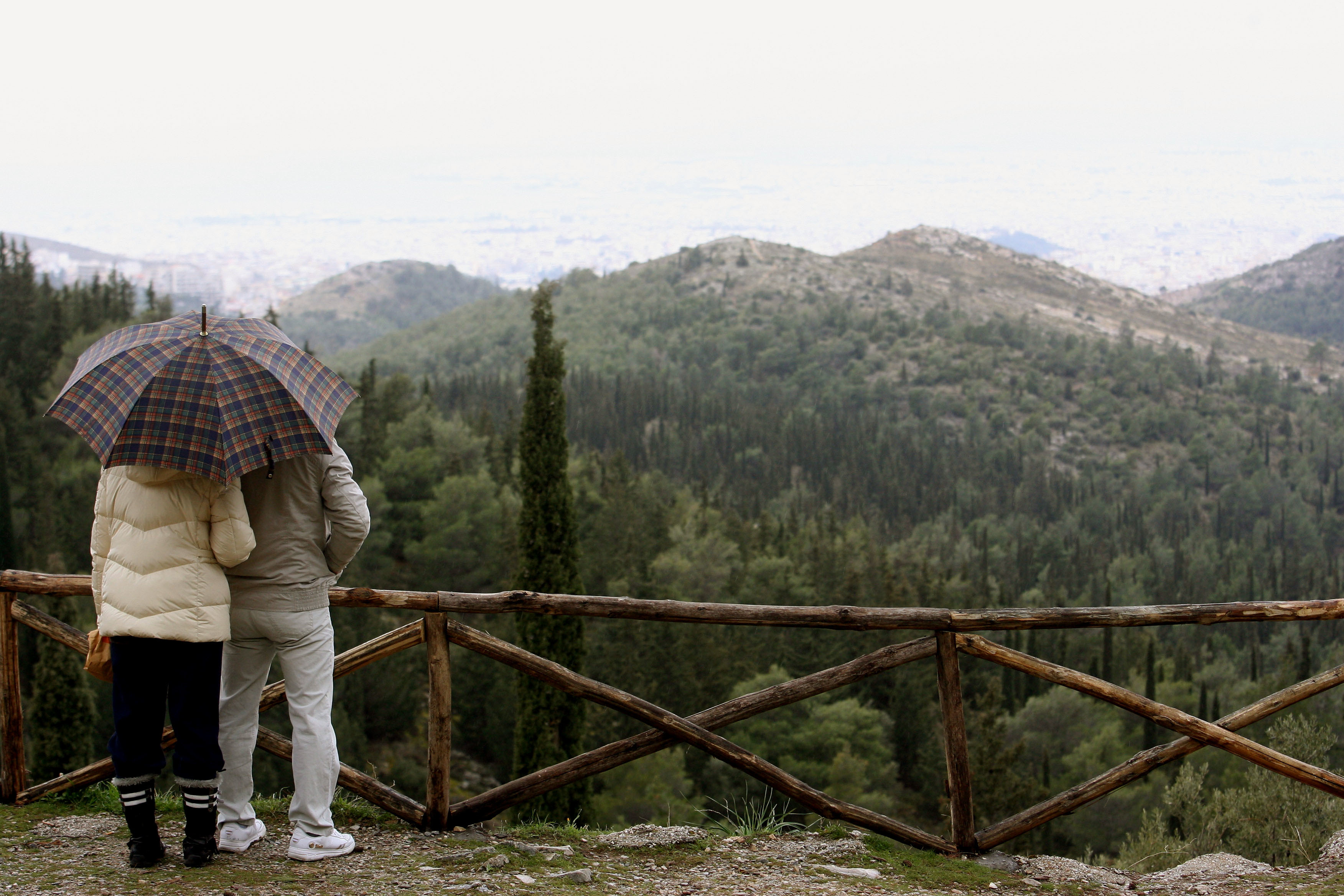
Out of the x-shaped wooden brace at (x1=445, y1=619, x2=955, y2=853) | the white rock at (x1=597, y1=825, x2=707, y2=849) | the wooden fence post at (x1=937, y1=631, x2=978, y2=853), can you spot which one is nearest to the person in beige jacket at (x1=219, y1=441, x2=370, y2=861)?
the x-shaped wooden brace at (x1=445, y1=619, x2=955, y2=853)

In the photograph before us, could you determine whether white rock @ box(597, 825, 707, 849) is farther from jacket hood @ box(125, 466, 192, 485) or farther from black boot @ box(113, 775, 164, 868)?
jacket hood @ box(125, 466, 192, 485)

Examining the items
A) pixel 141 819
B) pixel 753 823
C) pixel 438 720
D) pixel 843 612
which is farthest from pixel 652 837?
pixel 141 819

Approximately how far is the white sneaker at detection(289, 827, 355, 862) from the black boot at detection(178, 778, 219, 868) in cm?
33

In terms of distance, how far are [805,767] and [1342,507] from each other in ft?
412

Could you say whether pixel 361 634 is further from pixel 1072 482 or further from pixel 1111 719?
pixel 1072 482

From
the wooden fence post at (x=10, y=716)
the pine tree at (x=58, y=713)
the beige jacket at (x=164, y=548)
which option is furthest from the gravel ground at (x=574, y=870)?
the pine tree at (x=58, y=713)

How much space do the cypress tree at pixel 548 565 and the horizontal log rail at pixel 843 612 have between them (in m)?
16.1

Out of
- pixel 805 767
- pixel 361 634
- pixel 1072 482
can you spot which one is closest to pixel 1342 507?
pixel 1072 482

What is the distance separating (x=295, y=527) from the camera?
4.19 metres

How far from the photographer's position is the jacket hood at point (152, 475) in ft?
12.7

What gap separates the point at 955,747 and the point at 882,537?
308 feet

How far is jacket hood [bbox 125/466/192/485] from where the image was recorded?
3873 millimetres

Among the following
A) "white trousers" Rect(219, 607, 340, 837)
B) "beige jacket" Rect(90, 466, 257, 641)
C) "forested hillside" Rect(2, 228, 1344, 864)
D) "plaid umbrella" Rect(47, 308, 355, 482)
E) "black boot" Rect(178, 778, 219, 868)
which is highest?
"plaid umbrella" Rect(47, 308, 355, 482)

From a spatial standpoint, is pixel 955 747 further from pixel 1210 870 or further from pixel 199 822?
pixel 199 822
